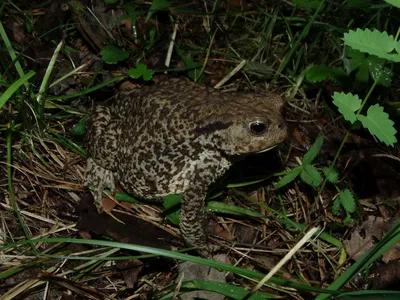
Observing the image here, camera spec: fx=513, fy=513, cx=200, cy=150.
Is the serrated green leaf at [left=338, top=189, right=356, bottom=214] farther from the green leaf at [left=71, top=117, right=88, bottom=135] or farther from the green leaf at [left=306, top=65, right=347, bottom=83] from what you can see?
the green leaf at [left=71, top=117, right=88, bottom=135]

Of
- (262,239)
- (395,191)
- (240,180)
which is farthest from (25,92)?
(395,191)

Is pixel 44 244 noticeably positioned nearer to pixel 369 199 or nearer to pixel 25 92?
pixel 25 92

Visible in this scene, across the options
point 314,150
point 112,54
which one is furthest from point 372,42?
point 112,54

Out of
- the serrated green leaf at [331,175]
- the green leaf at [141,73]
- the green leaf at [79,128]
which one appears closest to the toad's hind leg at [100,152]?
the green leaf at [79,128]

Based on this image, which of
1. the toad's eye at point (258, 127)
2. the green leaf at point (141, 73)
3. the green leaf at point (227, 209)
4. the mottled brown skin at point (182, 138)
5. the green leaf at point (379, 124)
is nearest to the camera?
the green leaf at point (379, 124)

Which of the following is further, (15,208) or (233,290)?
(15,208)

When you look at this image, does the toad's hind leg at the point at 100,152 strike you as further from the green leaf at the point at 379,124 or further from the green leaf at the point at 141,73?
the green leaf at the point at 379,124

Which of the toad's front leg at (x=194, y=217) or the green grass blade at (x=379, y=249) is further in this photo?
the toad's front leg at (x=194, y=217)
